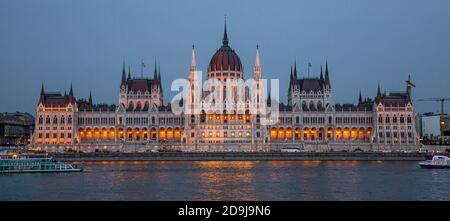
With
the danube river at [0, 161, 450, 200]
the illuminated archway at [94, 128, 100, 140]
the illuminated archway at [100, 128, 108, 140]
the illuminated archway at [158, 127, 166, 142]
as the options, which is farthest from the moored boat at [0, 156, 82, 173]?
the illuminated archway at [94, 128, 100, 140]

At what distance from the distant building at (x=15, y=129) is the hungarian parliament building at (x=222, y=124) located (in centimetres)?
2953

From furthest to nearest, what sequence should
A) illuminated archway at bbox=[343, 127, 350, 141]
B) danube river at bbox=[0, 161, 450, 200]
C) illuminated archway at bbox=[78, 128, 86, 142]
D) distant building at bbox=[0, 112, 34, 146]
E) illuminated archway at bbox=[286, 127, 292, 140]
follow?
distant building at bbox=[0, 112, 34, 146] < illuminated archway at bbox=[78, 128, 86, 142] < illuminated archway at bbox=[286, 127, 292, 140] < illuminated archway at bbox=[343, 127, 350, 141] < danube river at bbox=[0, 161, 450, 200]

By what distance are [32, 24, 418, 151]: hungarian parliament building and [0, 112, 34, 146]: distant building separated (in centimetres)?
2953

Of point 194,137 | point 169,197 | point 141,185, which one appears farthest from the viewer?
point 194,137

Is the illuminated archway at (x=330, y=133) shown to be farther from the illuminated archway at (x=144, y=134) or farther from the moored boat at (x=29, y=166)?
the moored boat at (x=29, y=166)

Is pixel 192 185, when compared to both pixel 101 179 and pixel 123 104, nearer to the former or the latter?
pixel 101 179

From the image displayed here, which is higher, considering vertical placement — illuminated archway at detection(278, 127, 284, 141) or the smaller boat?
illuminated archway at detection(278, 127, 284, 141)

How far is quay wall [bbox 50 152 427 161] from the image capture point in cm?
10769

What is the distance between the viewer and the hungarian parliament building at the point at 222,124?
12475 centimetres

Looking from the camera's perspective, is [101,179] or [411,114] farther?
[411,114]

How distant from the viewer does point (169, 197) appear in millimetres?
43000

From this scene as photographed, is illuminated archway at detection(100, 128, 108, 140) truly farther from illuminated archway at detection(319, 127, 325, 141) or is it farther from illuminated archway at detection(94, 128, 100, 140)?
illuminated archway at detection(319, 127, 325, 141)

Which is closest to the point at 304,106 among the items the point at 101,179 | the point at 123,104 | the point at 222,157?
the point at 222,157
